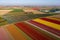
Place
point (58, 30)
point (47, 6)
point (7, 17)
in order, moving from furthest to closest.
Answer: point (47, 6), point (7, 17), point (58, 30)

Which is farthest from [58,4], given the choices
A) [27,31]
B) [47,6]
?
[27,31]

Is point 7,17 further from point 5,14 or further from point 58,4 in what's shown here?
point 58,4

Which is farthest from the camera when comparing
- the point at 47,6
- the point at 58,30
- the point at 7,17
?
the point at 47,6

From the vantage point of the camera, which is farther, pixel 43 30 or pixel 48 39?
pixel 43 30

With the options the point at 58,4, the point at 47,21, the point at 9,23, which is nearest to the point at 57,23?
the point at 47,21

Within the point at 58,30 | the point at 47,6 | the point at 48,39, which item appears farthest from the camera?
the point at 47,6

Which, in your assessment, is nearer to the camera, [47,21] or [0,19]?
[0,19]

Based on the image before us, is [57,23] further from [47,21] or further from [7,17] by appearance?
[7,17]

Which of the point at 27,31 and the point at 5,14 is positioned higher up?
the point at 5,14

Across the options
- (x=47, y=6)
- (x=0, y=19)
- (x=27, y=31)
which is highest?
(x=47, y=6)
